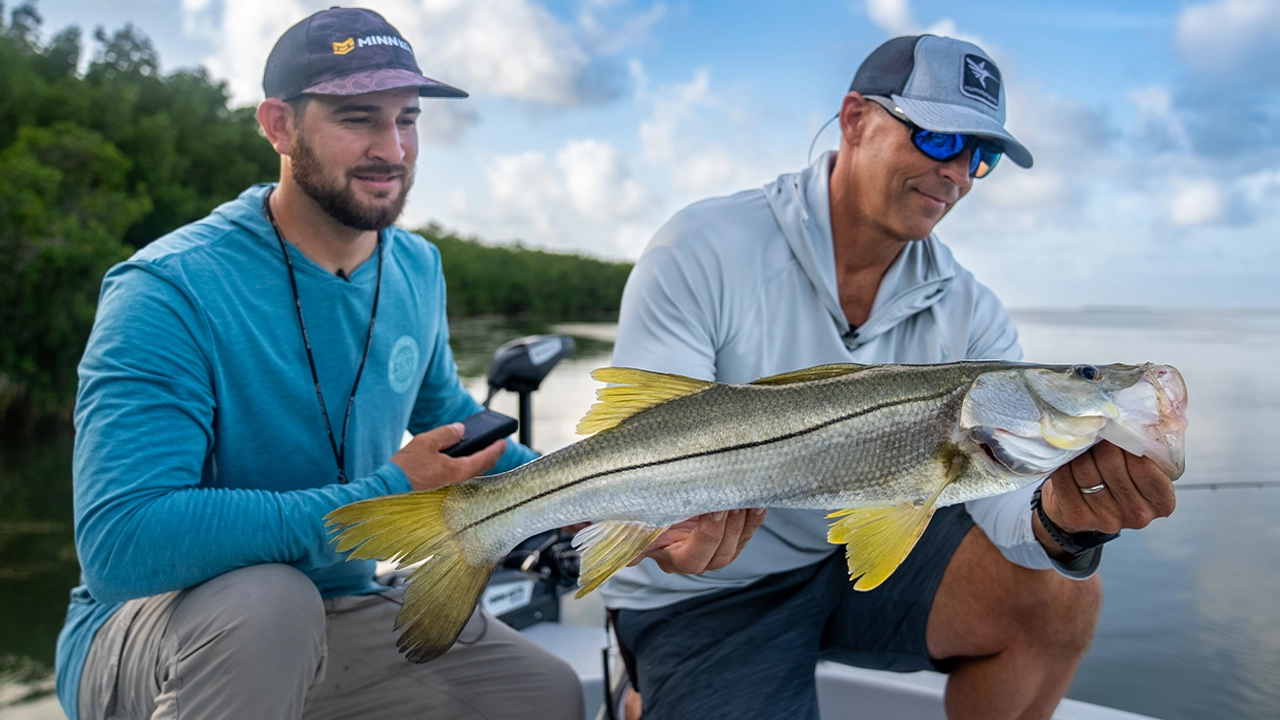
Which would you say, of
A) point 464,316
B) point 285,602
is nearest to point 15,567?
point 285,602

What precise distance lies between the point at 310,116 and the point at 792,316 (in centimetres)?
171

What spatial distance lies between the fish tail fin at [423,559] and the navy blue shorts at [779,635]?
2.90ft

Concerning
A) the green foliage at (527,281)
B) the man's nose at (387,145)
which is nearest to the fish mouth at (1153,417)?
Answer: the man's nose at (387,145)

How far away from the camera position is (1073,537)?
2234 millimetres

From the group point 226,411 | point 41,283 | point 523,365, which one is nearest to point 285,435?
point 226,411

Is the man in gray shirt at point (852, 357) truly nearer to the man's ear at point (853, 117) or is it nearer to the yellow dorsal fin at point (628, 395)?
the man's ear at point (853, 117)

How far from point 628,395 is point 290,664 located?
1.03m

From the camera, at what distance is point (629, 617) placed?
9.02 feet

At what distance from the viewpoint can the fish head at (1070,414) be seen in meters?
1.70

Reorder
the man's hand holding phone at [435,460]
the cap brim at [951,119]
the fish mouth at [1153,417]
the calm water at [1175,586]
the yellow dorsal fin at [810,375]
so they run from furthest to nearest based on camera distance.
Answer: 1. the calm water at [1175,586]
2. the cap brim at [951,119]
3. the man's hand holding phone at [435,460]
4. the yellow dorsal fin at [810,375]
5. the fish mouth at [1153,417]

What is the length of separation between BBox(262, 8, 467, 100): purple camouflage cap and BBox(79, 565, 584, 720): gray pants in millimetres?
1542

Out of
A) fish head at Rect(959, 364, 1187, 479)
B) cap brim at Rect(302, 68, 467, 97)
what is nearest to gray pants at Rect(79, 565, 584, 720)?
cap brim at Rect(302, 68, 467, 97)

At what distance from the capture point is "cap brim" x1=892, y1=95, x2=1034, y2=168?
2666mm

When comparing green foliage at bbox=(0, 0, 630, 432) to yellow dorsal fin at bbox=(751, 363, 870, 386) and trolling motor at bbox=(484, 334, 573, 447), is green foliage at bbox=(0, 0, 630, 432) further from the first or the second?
yellow dorsal fin at bbox=(751, 363, 870, 386)
